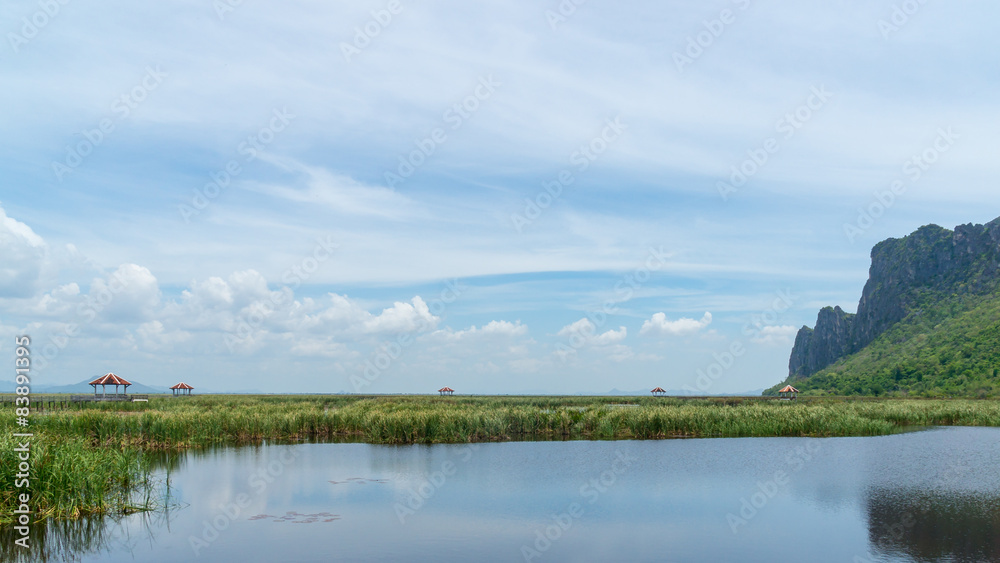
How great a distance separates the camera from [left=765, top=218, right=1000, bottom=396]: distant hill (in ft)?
336

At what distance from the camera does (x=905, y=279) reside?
15738 cm

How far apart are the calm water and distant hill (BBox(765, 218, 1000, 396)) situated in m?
74.8

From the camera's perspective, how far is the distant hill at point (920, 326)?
102 meters

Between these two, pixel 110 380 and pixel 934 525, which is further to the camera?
pixel 110 380

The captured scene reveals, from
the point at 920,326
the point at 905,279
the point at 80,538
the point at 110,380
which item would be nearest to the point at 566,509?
the point at 80,538

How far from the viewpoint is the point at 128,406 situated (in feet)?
169

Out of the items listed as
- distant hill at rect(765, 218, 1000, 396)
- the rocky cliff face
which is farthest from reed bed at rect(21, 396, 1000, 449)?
the rocky cliff face

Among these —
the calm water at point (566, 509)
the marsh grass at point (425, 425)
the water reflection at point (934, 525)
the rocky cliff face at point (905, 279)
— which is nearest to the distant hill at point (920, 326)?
the rocky cliff face at point (905, 279)

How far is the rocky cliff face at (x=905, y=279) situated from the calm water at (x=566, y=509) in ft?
442

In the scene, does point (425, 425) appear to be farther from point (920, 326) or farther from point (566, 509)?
point (920, 326)

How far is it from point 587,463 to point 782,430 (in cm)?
1912

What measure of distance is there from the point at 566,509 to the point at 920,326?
150m

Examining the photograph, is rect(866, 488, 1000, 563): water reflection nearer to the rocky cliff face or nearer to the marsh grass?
the marsh grass

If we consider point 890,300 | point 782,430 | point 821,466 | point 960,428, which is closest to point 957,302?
point 890,300
